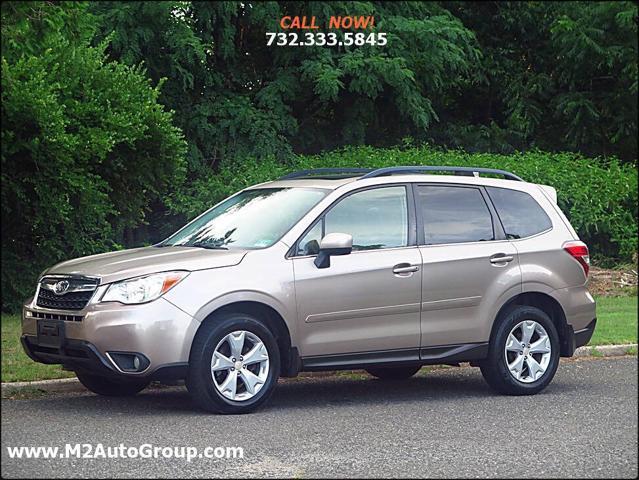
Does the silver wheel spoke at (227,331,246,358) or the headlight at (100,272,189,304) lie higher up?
the headlight at (100,272,189,304)

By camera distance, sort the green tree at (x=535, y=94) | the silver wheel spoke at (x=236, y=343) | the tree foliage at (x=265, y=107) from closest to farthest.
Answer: the silver wheel spoke at (x=236, y=343), the tree foliage at (x=265, y=107), the green tree at (x=535, y=94)

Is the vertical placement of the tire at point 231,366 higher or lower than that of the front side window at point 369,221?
lower

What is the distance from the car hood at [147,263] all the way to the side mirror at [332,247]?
617 mm

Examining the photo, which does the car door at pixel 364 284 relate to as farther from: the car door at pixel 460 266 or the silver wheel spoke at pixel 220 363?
the silver wheel spoke at pixel 220 363

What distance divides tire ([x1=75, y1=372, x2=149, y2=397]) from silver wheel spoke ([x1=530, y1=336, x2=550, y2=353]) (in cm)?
340

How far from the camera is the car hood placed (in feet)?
30.1

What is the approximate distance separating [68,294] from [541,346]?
4183 mm

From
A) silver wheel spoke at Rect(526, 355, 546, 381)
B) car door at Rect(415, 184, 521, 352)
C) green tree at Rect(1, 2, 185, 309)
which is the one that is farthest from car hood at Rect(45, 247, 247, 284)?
green tree at Rect(1, 2, 185, 309)

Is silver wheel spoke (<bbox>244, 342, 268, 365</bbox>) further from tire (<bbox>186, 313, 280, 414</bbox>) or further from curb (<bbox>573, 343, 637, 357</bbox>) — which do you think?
curb (<bbox>573, 343, 637, 357</bbox>)

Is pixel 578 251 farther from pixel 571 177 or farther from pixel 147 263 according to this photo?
pixel 571 177

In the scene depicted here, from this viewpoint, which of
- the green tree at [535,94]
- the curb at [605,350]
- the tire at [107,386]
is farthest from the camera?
the green tree at [535,94]

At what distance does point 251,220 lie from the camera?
33.6 feet

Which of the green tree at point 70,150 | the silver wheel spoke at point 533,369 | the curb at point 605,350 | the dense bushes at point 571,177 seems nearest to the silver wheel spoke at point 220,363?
the silver wheel spoke at point 533,369

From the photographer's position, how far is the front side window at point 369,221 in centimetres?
995
